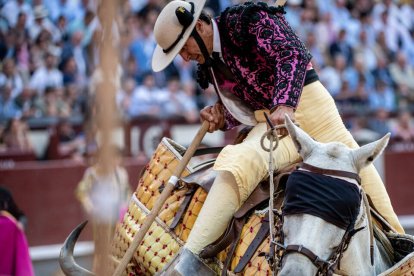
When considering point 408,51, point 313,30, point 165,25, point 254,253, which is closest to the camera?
point 254,253

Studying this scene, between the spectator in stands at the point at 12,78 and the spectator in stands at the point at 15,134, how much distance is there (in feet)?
1.33

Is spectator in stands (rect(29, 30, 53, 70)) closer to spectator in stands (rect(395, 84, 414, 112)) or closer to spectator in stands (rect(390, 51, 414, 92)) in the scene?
spectator in stands (rect(395, 84, 414, 112))

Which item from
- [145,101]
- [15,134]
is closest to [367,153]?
[15,134]

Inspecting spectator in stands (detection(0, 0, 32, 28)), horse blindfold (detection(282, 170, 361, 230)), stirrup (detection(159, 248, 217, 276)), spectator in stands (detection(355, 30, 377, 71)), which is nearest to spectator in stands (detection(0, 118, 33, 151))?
spectator in stands (detection(0, 0, 32, 28))

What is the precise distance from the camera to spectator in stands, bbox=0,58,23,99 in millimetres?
11375

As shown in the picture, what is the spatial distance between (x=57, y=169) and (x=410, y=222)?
4.56 meters

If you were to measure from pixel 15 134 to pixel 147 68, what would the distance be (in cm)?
196

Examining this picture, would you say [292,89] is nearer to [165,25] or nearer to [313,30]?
[165,25]

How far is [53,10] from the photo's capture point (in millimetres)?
12570

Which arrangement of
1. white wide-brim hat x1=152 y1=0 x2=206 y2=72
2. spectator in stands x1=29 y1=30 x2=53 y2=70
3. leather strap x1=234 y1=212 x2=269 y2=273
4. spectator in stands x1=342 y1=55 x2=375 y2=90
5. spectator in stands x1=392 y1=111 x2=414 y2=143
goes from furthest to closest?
spectator in stands x1=342 y1=55 x2=375 y2=90 → spectator in stands x1=392 y1=111 x2=414 y2=143 → spectator in stands x1=29 y1=30 x2=53 y2=70 → white wide-brim hat x1=152 y1=0 x2=206 y2=72 → leather strap x1=234 y1=212 x2=269 y2=273

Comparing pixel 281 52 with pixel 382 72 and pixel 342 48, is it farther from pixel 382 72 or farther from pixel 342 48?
pixel 382 72

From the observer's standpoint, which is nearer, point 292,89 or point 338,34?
point 292,89

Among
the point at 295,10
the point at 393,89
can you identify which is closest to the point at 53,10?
the point at 295,10

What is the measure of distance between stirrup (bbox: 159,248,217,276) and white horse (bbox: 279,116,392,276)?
58 cm
